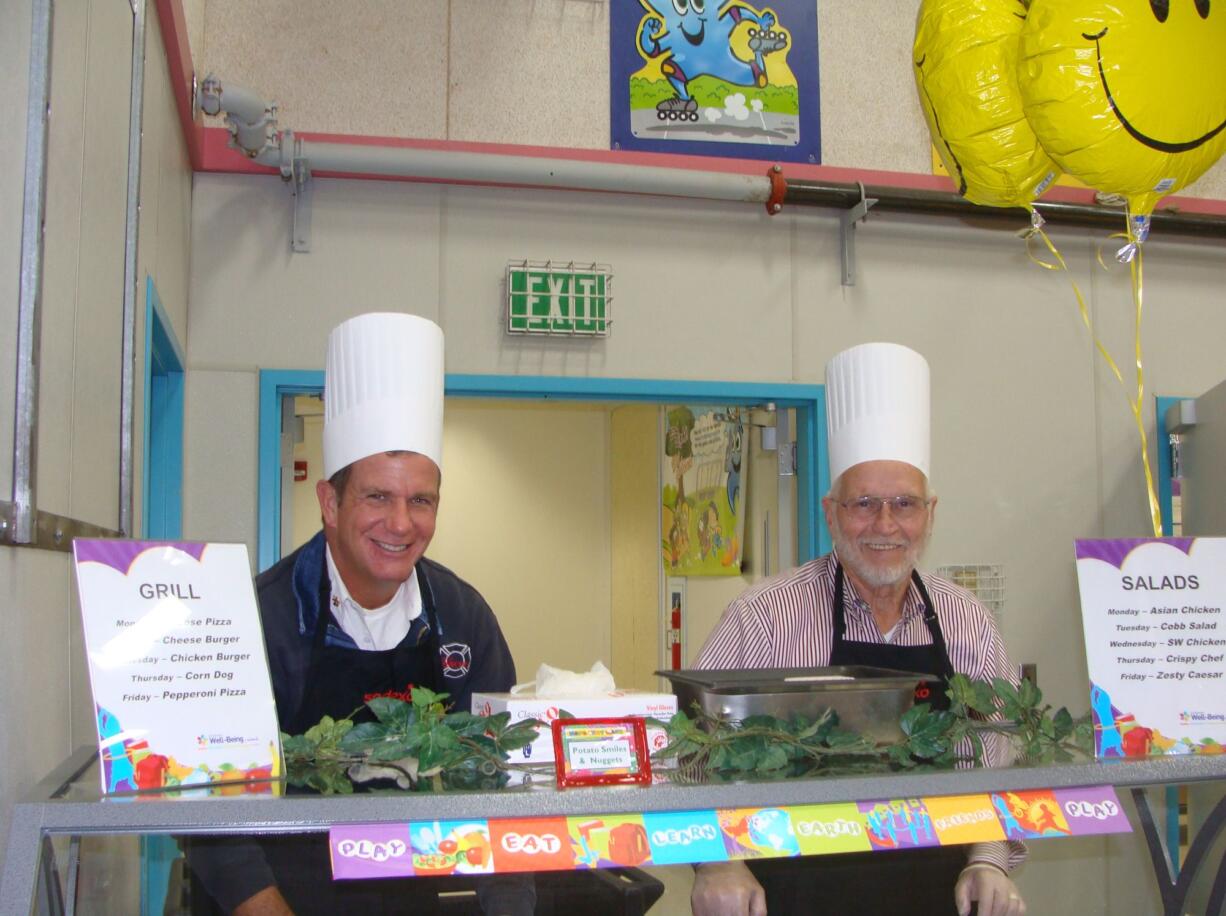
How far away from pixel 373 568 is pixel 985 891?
979mm

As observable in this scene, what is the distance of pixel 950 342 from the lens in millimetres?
3998

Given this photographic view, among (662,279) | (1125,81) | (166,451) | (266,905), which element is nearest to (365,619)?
(266,905)

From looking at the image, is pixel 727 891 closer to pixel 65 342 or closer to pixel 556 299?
pixel 65 342

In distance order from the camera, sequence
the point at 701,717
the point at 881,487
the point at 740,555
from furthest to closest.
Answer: the point at 740,555 → the point at 881,487 → the point at 701,717

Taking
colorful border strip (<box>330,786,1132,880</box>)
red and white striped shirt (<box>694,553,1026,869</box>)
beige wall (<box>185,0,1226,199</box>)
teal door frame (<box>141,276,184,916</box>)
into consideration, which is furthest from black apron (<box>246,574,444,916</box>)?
beige wall (<box>185,0,1226,199</box>)

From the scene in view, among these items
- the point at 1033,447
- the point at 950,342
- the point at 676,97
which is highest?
the point at 676,97

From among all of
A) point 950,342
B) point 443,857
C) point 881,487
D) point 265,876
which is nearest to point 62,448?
point 265,876

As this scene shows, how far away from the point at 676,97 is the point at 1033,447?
1.73 metres

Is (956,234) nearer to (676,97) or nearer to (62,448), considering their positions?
(676,97)

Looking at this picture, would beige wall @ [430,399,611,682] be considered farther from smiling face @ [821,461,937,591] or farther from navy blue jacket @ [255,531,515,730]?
navy blue jacket @ [255,531,515,730]

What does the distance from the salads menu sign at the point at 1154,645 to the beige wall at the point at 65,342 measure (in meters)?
1.20

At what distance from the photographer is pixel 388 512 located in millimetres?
1762

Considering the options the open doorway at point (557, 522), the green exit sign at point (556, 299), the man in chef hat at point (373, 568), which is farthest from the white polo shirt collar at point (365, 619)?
the open doorway at point (557, 522)

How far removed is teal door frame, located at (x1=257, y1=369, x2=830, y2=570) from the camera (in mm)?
3451
